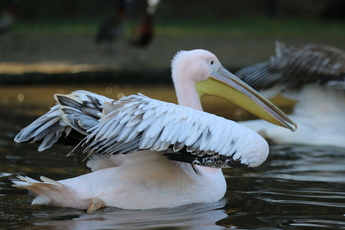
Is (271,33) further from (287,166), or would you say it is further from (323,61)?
(287,166)

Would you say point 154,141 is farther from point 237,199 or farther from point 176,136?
point 237,199

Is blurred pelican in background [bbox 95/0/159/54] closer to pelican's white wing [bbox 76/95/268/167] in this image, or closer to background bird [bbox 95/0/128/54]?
background bird [bbox 95/0/128/54]

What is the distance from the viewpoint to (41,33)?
1562cm

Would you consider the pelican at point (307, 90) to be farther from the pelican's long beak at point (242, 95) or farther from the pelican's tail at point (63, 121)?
the pelican's tail at point (63, 121)

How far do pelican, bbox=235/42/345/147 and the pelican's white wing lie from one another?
9.27 feet

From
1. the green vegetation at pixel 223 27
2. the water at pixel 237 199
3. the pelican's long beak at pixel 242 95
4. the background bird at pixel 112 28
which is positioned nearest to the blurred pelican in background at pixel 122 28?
the background bird at pixel 112 28

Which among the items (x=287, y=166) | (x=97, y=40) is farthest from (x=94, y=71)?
(x=287, y=166)

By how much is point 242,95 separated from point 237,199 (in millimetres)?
592

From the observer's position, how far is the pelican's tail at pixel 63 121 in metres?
3.96

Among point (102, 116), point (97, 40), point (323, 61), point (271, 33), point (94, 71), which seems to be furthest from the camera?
point (271, 33)

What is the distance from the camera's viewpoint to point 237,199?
434 cm

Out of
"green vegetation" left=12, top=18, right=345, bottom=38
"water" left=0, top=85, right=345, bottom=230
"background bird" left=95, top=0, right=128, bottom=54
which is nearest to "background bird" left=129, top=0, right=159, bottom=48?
"background bird" left=95, top=0, right=128, bottom=54

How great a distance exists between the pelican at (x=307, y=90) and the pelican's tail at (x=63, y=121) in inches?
109

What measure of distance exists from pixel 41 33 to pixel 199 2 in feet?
24.0
